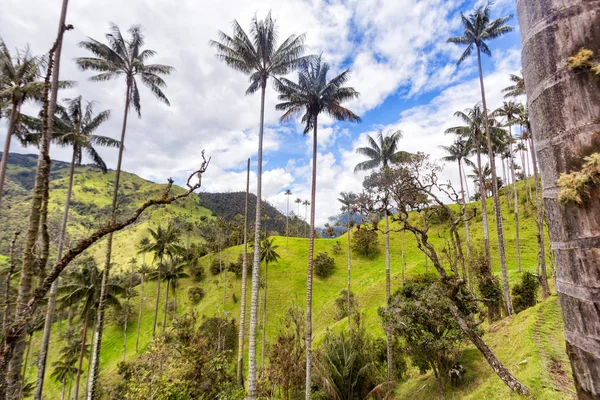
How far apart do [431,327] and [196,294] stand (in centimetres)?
4219

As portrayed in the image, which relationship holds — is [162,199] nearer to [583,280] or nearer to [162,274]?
[583,280]

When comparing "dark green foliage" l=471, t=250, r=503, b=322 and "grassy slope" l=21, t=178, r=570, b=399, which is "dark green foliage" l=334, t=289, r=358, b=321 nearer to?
"grassy slope" l=21, t=178, r=570, b=399

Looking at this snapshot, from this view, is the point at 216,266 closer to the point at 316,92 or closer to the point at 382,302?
the point at 382,302

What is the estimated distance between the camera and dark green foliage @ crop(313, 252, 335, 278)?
4631 centimetres

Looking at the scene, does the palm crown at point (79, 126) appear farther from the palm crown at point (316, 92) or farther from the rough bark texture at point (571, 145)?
the rough bark texture at point (571, 145)

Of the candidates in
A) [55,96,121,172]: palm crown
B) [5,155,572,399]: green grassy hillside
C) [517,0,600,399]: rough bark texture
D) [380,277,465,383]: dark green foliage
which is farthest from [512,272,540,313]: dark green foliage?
[55,96,121,172]: palm crown

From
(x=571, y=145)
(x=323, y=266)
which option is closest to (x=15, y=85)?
(x=571, y=145)

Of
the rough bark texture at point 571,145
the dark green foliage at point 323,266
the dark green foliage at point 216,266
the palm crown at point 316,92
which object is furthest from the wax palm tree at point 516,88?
the dark green foliage at point 216,266

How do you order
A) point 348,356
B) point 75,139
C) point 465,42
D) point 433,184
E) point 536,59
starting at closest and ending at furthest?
point 536,59
point 433,184
point 348,356
point 75,139
point 465,42

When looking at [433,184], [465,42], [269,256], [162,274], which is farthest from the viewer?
[162,274]

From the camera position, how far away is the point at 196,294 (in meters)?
46.0

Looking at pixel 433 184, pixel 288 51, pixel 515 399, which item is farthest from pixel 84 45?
pixel 515 399

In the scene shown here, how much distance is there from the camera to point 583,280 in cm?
146

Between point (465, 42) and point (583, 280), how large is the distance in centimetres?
2627
